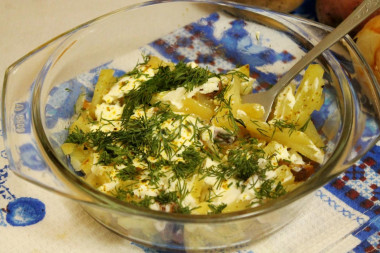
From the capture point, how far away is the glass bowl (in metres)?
1.39

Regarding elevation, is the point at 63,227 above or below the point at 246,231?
above

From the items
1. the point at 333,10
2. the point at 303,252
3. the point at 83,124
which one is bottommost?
the point at 303,252

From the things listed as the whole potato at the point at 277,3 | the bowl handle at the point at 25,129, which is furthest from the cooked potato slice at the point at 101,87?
the whole potato at the point at 277,3

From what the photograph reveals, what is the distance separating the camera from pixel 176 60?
7.79 feet

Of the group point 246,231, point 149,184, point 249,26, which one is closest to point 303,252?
point 246,231

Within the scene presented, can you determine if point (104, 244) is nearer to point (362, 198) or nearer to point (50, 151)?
point (50, 151)

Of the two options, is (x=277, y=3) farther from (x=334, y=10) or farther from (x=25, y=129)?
(x=25, y=129)

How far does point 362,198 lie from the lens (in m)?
1.85

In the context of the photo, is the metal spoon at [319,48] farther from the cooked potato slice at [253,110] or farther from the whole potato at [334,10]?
the whole potato at [334,10]

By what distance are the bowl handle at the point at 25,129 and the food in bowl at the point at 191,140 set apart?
0.21 metres

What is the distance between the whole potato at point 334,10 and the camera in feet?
8.26

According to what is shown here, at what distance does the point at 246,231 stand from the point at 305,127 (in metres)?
0.56

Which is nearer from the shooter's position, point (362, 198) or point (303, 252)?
point (303, 252)

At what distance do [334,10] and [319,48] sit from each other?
2.83 feet
